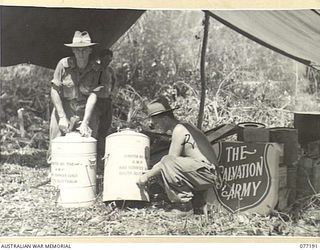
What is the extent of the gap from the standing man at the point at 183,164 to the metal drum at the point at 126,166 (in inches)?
2.5

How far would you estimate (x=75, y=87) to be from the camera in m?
3.52

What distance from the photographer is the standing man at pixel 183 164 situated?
298 cm

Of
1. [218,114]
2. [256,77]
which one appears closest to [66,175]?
[218,114]

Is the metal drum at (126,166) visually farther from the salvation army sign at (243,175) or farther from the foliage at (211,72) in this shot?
the foliage at (211,72)

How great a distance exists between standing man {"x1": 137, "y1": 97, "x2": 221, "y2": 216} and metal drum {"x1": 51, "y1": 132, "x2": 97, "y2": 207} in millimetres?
327

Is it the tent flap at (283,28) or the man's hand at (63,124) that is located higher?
the tent flap at (283,28)

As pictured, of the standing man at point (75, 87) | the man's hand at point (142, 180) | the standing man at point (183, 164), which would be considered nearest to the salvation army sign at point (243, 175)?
the standing man at point (183, 164)

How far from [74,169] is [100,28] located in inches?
50.2

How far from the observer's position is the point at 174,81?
17.8 ft

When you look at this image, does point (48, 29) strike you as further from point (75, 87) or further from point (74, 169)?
point (74, 169)

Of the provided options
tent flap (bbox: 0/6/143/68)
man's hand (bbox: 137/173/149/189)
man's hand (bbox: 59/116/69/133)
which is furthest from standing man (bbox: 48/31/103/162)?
man's hand (bbox: 137/173/149/189)

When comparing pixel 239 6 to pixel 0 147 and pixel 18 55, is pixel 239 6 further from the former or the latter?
pixel 0 147

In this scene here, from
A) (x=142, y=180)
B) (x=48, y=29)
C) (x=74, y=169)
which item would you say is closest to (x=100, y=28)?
(x=48, y=29)

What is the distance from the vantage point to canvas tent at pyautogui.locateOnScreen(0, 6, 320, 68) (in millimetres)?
2869
